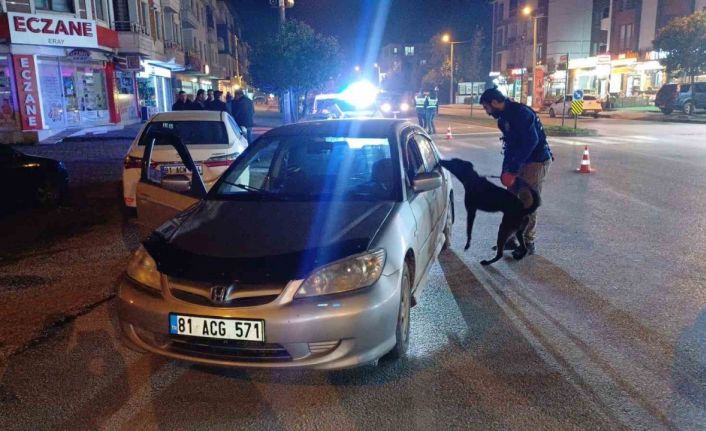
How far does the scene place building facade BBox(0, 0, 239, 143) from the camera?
21531mm

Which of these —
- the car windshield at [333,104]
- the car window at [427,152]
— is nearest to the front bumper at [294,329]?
the car window at [427,152]

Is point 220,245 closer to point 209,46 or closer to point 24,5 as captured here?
point 24,5

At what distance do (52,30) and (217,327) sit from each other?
2198 cm

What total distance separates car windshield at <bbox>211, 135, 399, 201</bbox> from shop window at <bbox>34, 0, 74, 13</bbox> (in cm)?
2158

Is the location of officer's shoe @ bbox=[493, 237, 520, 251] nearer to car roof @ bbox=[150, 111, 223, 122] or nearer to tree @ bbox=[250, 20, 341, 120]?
car roof @ bbox=[150, 111, 223, 122]

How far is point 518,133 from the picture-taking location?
6.06m

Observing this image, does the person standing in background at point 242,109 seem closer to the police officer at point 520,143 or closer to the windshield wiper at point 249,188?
the police officer at point 520,143

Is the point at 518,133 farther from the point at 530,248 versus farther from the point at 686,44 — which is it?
the point at 686,44

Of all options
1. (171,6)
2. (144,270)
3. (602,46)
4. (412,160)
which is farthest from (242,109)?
(602,46)

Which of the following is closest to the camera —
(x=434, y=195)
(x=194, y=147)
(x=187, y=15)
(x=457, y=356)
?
(x=457, y=356)

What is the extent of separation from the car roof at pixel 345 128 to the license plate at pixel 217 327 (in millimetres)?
2201

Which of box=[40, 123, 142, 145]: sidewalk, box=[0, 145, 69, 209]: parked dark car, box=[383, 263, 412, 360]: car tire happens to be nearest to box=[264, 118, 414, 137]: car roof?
box=[383, 263, 412, 360]: car tire

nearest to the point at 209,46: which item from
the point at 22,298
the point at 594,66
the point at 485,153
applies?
the point at 594,66

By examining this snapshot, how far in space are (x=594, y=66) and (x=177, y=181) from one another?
54060mm
